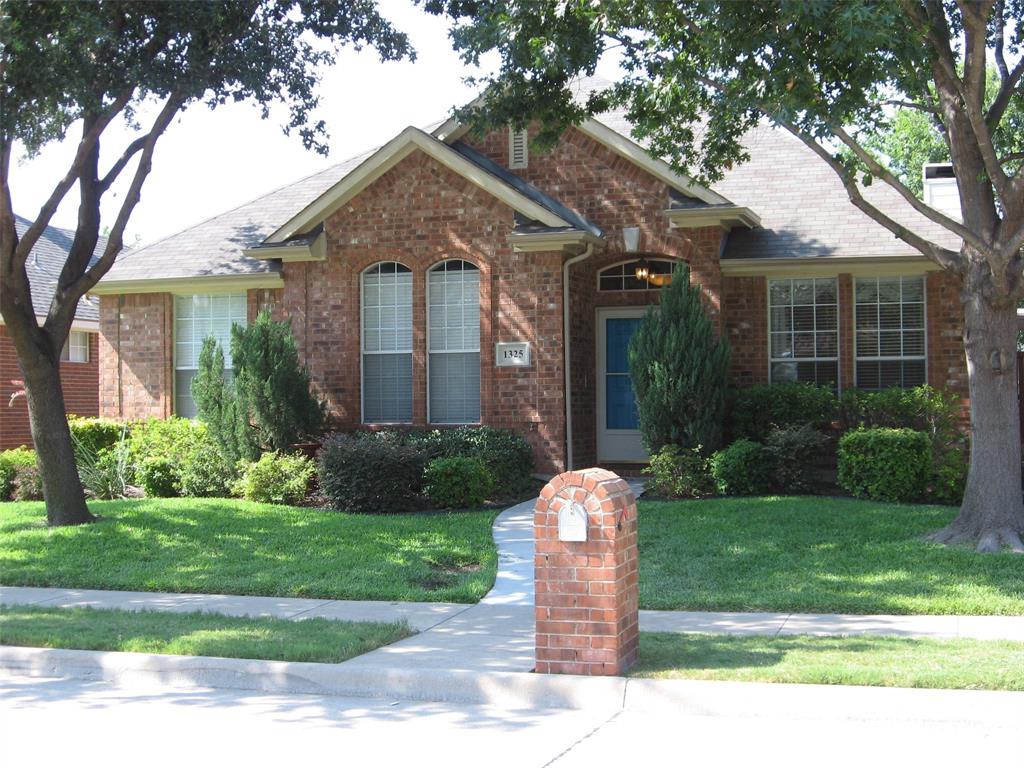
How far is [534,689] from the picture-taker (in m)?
6.86

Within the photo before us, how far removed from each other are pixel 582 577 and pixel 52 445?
361 inches

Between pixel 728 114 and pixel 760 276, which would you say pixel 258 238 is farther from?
pixel 728 114

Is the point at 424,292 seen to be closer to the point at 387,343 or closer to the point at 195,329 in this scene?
the point at 387,343

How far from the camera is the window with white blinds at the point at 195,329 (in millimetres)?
18469

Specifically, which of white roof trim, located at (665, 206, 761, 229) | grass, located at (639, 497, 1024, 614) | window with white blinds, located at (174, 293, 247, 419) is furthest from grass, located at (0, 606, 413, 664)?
window with white blinds, located at (174, 293, 247, 419)

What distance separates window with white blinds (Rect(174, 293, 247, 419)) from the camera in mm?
18469

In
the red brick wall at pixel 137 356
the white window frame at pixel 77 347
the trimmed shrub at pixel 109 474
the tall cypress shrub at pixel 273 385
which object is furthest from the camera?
the white window frame at pixel 77 347

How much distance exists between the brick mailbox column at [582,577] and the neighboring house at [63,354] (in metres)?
18.9

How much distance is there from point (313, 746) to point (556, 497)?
2129mm

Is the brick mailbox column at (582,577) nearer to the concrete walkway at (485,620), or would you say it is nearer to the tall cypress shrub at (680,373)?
the concrete walkway at (485,620)

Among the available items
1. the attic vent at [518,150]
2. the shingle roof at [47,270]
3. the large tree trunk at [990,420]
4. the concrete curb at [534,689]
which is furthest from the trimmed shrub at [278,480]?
the shingle roof at [47,270]

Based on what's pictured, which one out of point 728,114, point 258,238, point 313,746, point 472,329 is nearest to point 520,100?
point 728,114

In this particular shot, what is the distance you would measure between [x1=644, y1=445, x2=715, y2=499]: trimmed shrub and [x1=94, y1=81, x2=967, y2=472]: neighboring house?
66.1 inches

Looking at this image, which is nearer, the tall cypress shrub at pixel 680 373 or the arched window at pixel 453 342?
the tall cypress shrub at pixel 680 373
